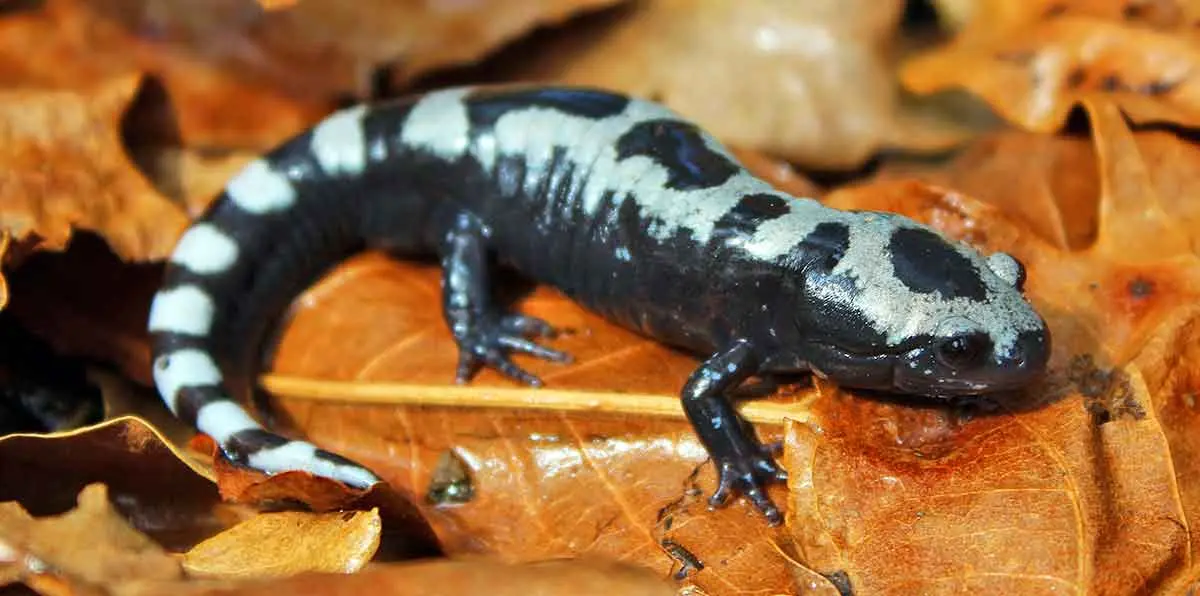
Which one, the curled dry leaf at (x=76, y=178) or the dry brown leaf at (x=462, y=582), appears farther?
the curled dry leaf at (x=76, y=178)

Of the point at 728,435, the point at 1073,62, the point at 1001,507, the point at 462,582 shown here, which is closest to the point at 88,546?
the point at 462,582

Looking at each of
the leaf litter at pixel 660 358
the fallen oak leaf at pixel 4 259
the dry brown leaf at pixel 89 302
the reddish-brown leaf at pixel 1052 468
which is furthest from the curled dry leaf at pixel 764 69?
the fallen oak leaf at pixel 4 259

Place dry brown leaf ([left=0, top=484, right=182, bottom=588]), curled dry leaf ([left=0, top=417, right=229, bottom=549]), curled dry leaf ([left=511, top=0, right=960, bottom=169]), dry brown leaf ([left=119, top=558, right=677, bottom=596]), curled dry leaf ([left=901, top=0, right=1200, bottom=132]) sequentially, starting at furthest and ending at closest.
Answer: curled dry leaf ([left=511, top=0, right=960, bottom=169]) → curled dry leaf ([left=901, top=0, right=1200, bottom=132]) → curled dry leaf ([left=0, top=417, right=229, bottom=549]) → dry brown leaf ([left=0, top=484, right=182, bottom=588]) → dry brown leaf ([left=119, top=558, right=677, bottom=596])

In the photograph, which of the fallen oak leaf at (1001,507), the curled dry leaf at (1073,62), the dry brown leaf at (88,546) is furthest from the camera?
the curled dry leaf at (1073,62)

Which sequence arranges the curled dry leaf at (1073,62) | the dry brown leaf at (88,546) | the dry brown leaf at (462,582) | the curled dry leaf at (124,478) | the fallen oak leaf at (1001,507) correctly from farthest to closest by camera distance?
1. the curled dry leaf at (1073,62)
2. the curled dry leaf at (124,478)
3. the fallen oak leaf at (1001,507)
4. the dry brown leaf at (88,546)
5. the dry brown leaf at (462,582)

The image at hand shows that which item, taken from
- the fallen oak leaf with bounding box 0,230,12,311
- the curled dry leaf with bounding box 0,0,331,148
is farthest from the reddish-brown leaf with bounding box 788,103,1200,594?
the curled dry leaf with bounding box 0,0,331,148

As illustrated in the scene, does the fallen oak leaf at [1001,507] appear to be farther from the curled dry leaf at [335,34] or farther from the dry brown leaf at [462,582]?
the curled dry leaf at [335,34]

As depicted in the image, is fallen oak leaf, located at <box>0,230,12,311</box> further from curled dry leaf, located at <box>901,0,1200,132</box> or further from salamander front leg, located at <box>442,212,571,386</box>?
curled dry leaf, located at <box>901,0,1200,132</box>

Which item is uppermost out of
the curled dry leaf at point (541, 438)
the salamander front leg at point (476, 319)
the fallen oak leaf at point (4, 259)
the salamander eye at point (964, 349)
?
the fallen oak leaf at point (4, 259)
